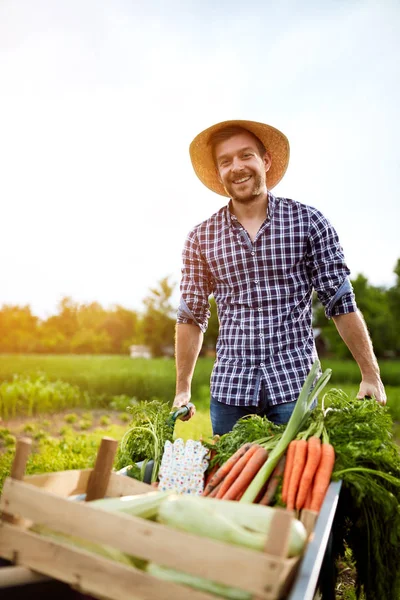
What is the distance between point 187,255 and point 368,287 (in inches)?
1455

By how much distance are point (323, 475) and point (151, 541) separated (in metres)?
0.95

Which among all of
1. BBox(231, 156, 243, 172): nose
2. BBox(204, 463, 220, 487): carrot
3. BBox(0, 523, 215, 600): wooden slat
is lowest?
BBox(0, 523, 215, 600): wooden slat

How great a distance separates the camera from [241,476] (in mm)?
2146

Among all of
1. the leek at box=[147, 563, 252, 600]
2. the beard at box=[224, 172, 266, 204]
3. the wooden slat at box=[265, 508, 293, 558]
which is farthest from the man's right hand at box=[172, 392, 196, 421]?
the wooden slat at box=[265, 508, 293, 558]

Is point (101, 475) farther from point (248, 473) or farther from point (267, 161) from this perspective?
point (267, 161)

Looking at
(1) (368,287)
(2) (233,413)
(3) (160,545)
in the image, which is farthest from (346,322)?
(1) (368,287)

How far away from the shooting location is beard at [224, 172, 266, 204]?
3188 millimetres

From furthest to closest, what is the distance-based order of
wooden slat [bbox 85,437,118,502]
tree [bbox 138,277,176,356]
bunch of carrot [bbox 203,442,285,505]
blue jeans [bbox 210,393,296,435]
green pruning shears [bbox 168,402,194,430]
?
tree [bbox 138,277,176,356]
blue jeans [bbox 210,393,296,435]
green pruning shears [bbox 168,402,194,430]
bunch of carrot [bbox 203,442,285,505]
wooden slat [bbox 85,437,118,502]

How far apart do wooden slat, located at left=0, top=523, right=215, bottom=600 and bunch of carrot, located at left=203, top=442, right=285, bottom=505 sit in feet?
2.39

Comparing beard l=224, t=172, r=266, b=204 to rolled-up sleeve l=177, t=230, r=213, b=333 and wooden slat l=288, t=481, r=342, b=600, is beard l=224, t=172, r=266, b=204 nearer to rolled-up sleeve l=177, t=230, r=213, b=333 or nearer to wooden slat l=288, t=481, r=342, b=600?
rolled-up sleeve l=177, t=230, r=213, b=333

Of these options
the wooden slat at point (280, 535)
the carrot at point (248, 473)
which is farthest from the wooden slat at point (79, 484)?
the wooden slat at point (280, 535)

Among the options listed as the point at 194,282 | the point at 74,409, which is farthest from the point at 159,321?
the point at 194,282

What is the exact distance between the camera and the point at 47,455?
6430 millimetres

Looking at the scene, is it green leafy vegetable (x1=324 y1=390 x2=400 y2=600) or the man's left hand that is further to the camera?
the man's left hand
